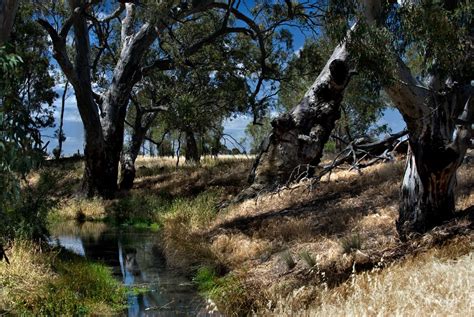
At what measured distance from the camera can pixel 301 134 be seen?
17.0m

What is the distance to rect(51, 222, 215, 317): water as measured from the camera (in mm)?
8992

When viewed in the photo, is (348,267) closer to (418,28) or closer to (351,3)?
(418,28)

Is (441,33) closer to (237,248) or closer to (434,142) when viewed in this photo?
(434,142)

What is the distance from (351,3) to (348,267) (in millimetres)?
4006

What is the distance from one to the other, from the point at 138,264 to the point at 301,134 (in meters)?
6.56

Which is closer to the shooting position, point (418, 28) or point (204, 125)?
point (418, 28)

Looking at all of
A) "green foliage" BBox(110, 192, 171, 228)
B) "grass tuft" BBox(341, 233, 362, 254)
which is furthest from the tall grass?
"green foliage" BBox(110, 192, 171, 228)

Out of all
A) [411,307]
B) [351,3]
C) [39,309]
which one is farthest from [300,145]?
[411,307]

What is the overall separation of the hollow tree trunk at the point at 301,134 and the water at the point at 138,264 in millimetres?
3602

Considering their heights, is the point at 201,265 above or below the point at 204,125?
below

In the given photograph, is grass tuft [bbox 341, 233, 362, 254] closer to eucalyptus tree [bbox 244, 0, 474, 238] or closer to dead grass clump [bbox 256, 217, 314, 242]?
eucalyptus tree [bbox 244, 0, 474, 238]

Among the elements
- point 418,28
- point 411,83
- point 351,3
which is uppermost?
point 351,3

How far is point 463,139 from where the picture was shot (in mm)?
8508

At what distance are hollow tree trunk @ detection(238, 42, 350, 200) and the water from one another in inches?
142
